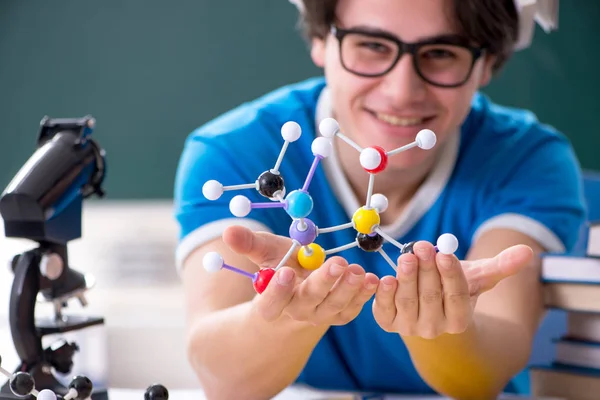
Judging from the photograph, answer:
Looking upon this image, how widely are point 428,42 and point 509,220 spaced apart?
0.99ft

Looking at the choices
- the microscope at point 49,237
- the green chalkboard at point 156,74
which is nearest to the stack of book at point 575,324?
the microscope at point 49,237

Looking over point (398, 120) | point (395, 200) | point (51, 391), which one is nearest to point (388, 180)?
point (395, 200)

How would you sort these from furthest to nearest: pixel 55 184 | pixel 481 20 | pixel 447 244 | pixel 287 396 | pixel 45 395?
pixel 481 20 → pixel 287 396 → pixel 55 184 → pixel 45 395 → pixel 447 244

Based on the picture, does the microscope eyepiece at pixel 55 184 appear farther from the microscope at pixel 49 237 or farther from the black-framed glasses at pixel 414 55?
the black-framed glasses at pixel 414 55

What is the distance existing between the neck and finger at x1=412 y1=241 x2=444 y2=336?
0.54m

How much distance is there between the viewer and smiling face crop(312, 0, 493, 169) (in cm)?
110

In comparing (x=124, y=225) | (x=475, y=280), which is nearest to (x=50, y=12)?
(x=124, y=225)

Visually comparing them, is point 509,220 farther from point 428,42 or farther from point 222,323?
point 222,323


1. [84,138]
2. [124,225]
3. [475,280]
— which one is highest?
[84,138]

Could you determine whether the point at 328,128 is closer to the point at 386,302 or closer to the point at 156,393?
the point at 386,302

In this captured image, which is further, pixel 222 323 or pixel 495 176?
pixel 495 176

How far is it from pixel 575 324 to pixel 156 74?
216cm

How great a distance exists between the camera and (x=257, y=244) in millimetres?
723

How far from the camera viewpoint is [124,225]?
12.6ft
